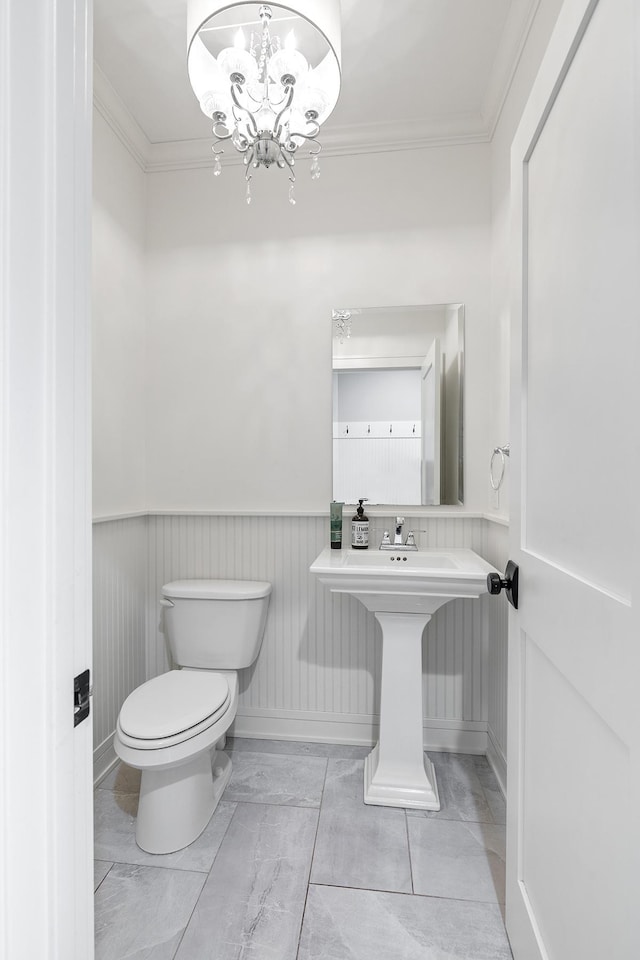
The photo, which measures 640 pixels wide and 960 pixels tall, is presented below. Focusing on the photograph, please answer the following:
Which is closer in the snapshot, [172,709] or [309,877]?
[309,877]

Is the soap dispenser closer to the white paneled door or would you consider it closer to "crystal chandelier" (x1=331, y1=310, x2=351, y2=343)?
"crystal chandelier" (x1=331, y1=310, x2=351, y2=343)

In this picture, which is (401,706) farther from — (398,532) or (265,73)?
(265,73)

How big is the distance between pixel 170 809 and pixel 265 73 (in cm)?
226

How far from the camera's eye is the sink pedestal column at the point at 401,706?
Answer: 73.4 inches

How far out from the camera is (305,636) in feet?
7.46

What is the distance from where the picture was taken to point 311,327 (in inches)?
88.4

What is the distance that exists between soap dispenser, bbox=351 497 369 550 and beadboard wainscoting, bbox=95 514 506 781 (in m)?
0.08

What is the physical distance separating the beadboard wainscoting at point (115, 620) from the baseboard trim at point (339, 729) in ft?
1.77

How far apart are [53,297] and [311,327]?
1.78 m

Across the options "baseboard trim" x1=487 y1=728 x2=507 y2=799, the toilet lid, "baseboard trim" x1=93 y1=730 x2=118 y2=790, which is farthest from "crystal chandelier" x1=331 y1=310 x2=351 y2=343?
"baseboard trim" x1=93 y1=730 x2=118 y2=790

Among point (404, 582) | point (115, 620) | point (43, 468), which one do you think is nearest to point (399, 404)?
point (404, 582)

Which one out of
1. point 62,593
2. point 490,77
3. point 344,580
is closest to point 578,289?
point 62,593

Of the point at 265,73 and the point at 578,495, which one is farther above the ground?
the point at 265,73

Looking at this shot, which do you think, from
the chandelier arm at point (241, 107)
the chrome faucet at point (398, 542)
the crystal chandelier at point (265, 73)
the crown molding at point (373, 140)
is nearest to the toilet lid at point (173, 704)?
the chrome faucet at point (398, 542)
